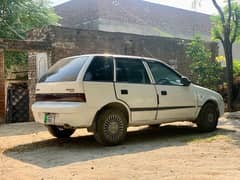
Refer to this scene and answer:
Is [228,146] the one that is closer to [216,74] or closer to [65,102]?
[65,102]

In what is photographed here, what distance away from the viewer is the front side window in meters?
8.12

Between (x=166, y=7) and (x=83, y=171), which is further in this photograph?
(x=166, y=7)

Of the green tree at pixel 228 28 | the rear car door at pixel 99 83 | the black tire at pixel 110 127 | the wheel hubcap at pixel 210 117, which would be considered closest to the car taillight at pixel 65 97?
the rear car door at pixel 99 83

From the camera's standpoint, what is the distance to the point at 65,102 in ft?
22.7

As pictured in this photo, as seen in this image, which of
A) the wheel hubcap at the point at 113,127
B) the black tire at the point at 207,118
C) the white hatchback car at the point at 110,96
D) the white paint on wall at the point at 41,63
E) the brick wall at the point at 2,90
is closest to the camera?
the white hatchback car at the point at 110,96

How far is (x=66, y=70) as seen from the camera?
728cm

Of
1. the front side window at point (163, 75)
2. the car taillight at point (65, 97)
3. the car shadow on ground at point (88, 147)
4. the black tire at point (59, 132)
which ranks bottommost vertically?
the car shadow on ground at point (88, 147)

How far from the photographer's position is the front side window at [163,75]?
26.7 ft

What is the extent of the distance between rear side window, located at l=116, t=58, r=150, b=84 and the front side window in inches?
10.3

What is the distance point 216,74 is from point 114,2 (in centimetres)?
1132

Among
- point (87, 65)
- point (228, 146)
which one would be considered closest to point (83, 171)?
point (87, 65)

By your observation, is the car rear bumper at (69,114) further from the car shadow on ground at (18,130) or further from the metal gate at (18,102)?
the metal gate at (18,102)

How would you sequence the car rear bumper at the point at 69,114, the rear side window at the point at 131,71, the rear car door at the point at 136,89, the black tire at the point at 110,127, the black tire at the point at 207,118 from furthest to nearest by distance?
the black tire at the point at 207,118, the rear side window at the point at 131,71, the rear car door at the point at 136,89, the black tire at the point at 110,127, the car rear bumper at the point at 69,114

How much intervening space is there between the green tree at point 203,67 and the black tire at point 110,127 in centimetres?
935
